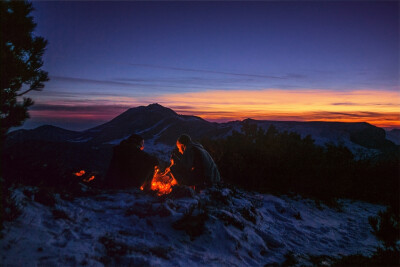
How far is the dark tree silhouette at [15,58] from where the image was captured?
14.6 feet

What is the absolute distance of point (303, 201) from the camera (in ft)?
29.0

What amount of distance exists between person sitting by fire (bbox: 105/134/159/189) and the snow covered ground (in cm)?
47

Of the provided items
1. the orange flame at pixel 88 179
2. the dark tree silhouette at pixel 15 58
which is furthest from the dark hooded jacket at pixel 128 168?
the dark tree silhouette at pixel 15 58

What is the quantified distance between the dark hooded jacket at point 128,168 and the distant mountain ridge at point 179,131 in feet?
58.4

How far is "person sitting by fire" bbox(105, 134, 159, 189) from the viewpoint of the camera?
20.6ft

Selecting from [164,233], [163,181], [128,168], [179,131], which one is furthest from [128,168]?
[179,131]

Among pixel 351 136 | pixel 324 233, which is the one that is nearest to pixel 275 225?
pixel 324 233

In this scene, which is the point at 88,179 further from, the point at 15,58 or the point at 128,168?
the point at 15,58

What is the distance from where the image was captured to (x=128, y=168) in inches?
247

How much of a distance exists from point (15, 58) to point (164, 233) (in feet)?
14.2

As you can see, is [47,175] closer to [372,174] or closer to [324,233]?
[324,233]

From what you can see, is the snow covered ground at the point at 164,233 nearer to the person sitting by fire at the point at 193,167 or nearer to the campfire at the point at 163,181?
the person sitting by fire at the point at 193,167

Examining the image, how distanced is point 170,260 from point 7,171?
3.22 m

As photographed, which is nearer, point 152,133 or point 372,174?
point 372,174
